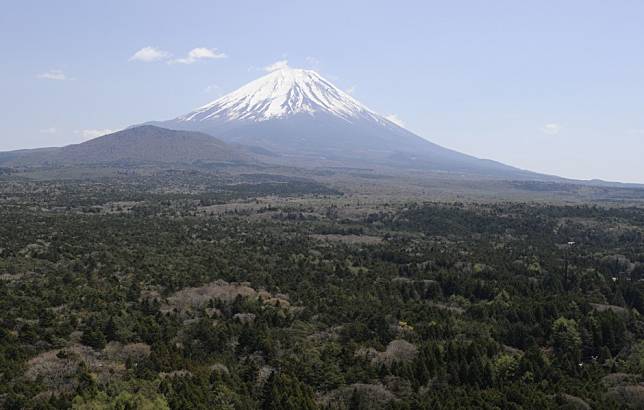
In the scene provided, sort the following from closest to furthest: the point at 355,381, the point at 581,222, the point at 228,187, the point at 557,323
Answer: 1. the point at 355,381
2. the point at 557,323
3. the point at 581,222
4. the point at 228,187

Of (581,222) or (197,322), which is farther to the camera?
(581,222)

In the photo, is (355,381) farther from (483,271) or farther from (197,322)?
(483,271)

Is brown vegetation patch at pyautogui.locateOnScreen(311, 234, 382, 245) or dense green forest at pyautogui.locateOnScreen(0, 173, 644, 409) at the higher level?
dense green forest at pyautogui.locateOnScreen(0, 173, 644, 409)

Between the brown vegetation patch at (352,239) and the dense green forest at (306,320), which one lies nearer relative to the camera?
the dense green forest at (306,320)

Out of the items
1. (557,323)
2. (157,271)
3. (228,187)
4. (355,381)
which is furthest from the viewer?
(228,187)

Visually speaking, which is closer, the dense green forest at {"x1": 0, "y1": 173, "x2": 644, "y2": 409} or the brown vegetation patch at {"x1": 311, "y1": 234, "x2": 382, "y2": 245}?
the dense green forest at {"x1": 0, "y1": 173, "x2": 644, "y2": 409}

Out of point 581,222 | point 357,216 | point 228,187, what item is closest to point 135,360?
point 357,216

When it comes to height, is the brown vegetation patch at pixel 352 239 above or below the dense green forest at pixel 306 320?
below

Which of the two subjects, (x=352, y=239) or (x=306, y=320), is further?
(x=352, y=239)
